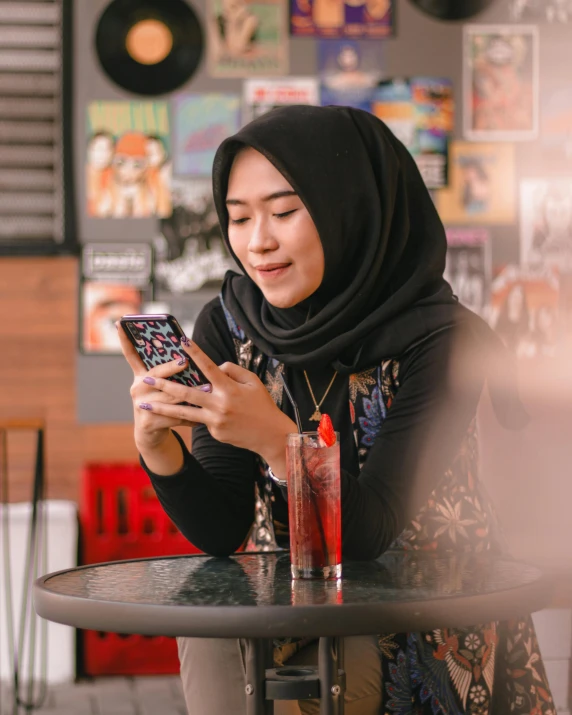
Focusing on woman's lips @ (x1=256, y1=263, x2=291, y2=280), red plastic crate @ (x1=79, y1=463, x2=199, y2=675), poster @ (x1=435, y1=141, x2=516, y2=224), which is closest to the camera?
woman's lips @ (x1=256, y1=263, x2=291, y2=280)

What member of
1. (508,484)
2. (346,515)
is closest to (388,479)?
(346,515)

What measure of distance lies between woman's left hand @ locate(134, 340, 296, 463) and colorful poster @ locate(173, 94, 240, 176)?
2.10m

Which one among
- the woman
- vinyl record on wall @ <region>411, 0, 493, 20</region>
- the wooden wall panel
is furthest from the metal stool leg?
vinyl record on wall @ <region>411, 0, 493, 20</region>

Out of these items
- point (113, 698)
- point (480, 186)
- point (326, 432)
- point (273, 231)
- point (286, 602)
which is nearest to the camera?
point (286, 602)

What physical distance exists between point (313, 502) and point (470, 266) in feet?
7.24

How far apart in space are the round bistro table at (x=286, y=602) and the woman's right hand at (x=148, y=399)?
0.48 ft

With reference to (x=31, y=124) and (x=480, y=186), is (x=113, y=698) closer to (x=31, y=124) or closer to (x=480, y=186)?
(x=31, y=124)

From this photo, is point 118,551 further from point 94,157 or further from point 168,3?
point 168,3

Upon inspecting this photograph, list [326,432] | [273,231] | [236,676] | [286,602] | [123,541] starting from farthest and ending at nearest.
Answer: [123,541], [273,231], [236,676], [326,432], [286,602]

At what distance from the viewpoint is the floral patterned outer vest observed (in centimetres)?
124

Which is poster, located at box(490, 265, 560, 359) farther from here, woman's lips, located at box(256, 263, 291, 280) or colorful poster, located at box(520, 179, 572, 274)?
woman's lips, located at box(256, 263, 291, 280)

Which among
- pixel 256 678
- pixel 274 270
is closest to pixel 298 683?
pixel 256 678

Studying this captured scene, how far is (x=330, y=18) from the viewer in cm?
315

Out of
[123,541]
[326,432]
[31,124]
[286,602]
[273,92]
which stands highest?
[273,92]
